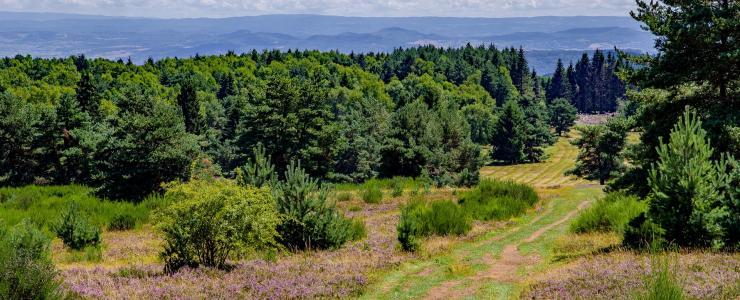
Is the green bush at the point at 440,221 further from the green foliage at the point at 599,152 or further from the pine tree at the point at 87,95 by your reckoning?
the pine tree at the point at 87,95

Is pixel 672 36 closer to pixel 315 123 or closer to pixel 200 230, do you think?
pixel 200 230

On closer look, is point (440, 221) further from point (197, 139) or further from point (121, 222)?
point (197, 139)

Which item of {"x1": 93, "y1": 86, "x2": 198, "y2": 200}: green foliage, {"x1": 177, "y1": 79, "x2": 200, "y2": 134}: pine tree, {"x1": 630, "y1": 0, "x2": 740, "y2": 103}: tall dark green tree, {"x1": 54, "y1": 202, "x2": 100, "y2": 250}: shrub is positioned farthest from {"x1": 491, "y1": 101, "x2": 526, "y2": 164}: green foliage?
{"x1": 54, "y1": 202, "x2": 100, "y2": 250}: shrub

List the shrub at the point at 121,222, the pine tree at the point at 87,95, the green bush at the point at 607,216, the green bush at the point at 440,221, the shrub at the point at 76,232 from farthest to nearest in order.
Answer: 1. the pine tree at the point at 87,95
2. the shrub at the point at 121,222
3. the green bush at the point at 440,221
4. the green bush at the point at 607,216
5. the shrub at the point at 76,232

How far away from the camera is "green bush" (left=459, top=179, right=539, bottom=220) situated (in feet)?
80.8

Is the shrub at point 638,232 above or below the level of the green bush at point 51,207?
above

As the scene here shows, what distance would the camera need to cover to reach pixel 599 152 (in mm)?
68812

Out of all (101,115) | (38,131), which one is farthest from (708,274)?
(101,115)

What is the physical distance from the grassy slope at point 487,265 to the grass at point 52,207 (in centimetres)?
1578

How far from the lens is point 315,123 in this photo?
5450 centimetres

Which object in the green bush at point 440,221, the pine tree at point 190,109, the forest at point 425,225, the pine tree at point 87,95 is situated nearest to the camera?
the forest at point 425,225

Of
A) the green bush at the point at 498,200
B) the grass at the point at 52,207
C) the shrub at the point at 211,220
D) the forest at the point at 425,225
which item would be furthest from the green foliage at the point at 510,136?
the shrub at the point at 211,220

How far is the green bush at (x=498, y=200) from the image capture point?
24.6m

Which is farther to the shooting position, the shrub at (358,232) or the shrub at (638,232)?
the shrub at (358,232)
